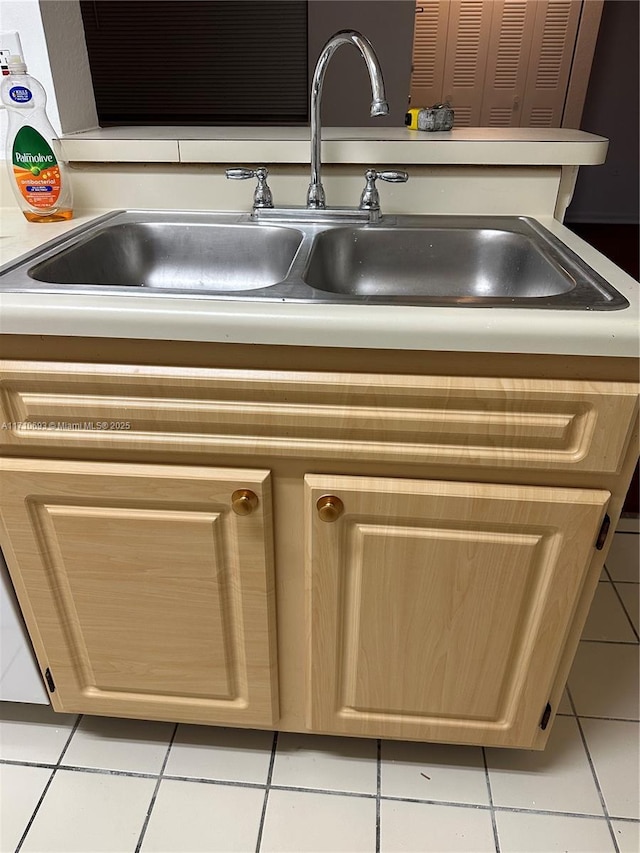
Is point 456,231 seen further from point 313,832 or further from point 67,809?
point 67,809

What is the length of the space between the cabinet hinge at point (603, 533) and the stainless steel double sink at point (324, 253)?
1.30 ft

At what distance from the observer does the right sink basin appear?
1.04 m

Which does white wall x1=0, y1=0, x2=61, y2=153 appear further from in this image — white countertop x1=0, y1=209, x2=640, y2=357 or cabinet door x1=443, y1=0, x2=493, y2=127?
cabinet door x1=443, y1=0, x2=493, y2=127

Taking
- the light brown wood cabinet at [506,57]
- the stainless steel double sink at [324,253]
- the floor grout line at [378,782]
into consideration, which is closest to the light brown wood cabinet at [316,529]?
the floor grout line at [378,782]

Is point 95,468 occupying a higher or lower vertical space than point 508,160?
lower

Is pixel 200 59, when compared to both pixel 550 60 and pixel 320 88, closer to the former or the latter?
pixel 550 60

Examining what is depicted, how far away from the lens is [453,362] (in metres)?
0.71

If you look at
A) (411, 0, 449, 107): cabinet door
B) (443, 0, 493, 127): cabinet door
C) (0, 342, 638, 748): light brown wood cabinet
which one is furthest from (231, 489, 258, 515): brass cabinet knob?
(443, 0, 493, 127): cabinet door

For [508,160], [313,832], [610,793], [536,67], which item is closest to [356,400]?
[508,160]

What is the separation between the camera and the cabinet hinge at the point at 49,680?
40.7 inches

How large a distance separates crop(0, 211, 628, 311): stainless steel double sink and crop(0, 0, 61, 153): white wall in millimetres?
261

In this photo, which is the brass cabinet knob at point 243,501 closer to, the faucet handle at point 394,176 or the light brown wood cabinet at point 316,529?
the light brown wood cabinet at point 316,529

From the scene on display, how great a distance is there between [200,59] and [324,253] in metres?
3.04

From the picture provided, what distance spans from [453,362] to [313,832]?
2.86 feet
